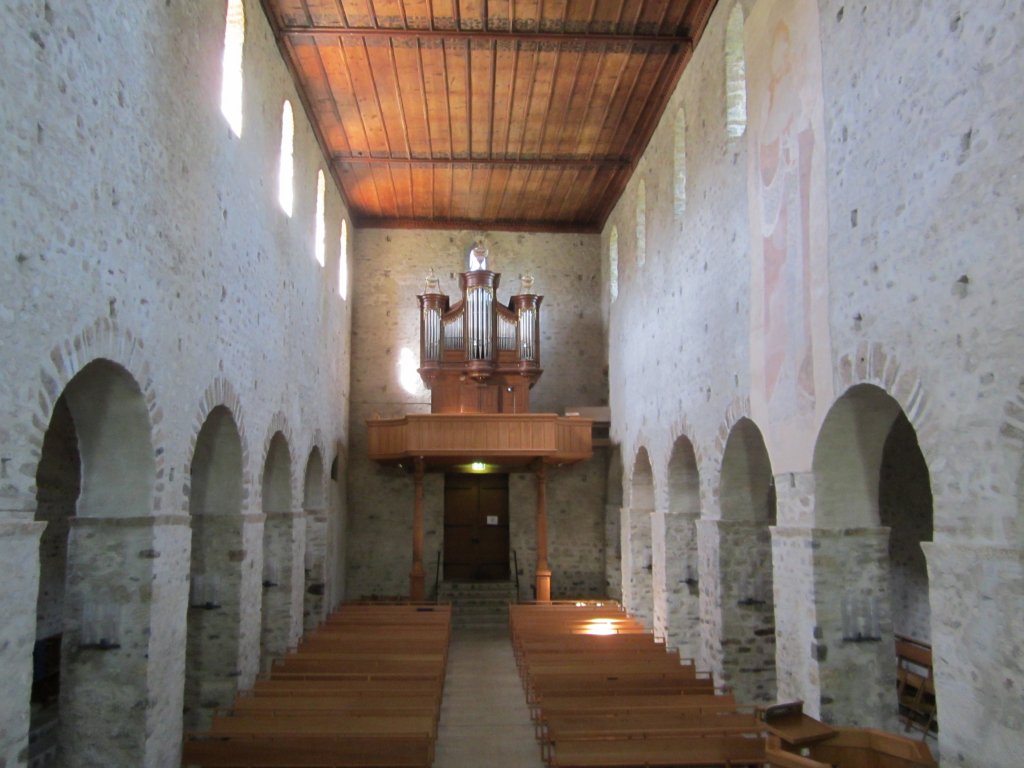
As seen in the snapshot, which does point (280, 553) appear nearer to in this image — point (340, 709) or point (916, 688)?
point (340, 709)

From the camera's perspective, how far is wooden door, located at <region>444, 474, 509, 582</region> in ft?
76.4

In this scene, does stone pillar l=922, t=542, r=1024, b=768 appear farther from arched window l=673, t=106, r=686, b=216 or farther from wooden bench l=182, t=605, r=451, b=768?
arched window l=673, t=106, r=686, b=216

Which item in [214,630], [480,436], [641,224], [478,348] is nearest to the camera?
[214,630]

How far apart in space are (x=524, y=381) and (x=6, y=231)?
1606 centimetres

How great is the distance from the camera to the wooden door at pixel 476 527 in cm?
2328

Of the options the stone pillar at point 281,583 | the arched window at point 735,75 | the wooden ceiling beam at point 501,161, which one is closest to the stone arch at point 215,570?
the stone pillar at point 281,583

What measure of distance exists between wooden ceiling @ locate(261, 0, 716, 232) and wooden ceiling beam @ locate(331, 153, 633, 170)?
3 cm

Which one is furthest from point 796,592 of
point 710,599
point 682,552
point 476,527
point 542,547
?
point 476,527

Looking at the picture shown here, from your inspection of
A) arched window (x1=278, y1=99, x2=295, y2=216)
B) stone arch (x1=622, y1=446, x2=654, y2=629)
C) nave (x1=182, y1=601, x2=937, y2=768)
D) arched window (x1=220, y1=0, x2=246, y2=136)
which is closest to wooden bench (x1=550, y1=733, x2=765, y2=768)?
nave (x1=182, y1=601, x2=937, y2=768)

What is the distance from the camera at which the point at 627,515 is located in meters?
18.3

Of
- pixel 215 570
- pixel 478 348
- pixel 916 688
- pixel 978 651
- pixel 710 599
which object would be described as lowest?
pixel 916 688

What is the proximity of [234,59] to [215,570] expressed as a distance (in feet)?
21.9

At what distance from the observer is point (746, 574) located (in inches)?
488

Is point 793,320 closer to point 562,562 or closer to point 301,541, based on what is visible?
point 301,541
